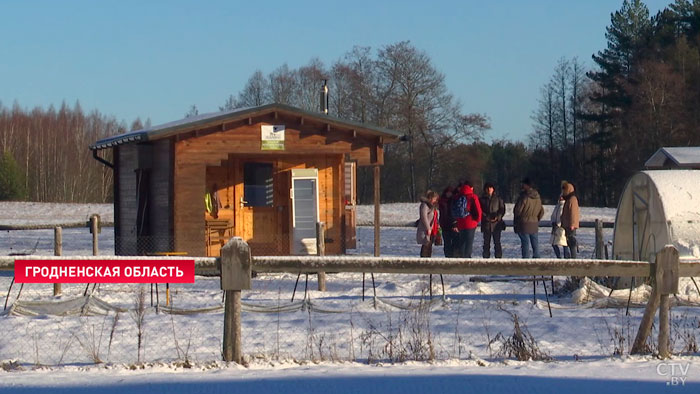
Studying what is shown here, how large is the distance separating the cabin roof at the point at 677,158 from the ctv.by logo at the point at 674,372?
21175 mm

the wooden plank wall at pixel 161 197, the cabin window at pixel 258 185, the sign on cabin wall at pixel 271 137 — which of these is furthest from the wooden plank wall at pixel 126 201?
the sign on cabin wall at pixel 271 137

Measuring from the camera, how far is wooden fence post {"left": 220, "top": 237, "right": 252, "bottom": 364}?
8.21 m

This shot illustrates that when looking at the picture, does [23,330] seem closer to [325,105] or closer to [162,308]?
[162,308]

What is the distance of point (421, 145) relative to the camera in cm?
6450

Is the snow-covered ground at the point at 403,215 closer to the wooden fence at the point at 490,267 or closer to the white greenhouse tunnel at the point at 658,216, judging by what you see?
the white greenhouse tunnel at the point at 658,216

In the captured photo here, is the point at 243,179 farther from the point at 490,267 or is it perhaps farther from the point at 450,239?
the point at 490,267

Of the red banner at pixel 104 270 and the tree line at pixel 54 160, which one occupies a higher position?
the tree line at pixel 54 160

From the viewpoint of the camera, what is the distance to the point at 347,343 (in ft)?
32.0

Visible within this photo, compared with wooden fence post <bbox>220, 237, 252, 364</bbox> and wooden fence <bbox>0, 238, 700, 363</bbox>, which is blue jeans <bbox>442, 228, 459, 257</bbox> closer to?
wooden fence <bbox>0, 238, 700, 363</bbox>

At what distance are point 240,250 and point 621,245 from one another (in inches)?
387

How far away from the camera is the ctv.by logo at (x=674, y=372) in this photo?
7.37 meters

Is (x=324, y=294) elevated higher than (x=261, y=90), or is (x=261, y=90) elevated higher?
(x=261, y=90)

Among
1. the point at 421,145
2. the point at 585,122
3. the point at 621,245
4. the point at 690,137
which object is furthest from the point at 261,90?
the point at 621,245

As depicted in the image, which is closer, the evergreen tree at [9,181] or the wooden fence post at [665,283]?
the wooden fence post at [665,283]
